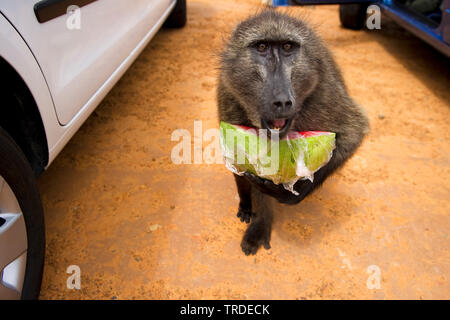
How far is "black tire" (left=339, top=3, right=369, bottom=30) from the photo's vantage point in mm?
5549

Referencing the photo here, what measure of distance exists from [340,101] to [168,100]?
2.09 meters

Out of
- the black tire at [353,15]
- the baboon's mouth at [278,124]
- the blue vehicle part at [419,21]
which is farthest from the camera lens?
the black tire at [353,15]

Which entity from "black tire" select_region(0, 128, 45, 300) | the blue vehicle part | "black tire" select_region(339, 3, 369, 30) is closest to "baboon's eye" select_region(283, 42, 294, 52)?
"black tire" select_region(0, 128, 45, 300)

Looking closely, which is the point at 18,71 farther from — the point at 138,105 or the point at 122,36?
the point at 138,105

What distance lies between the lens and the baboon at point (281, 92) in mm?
1672
